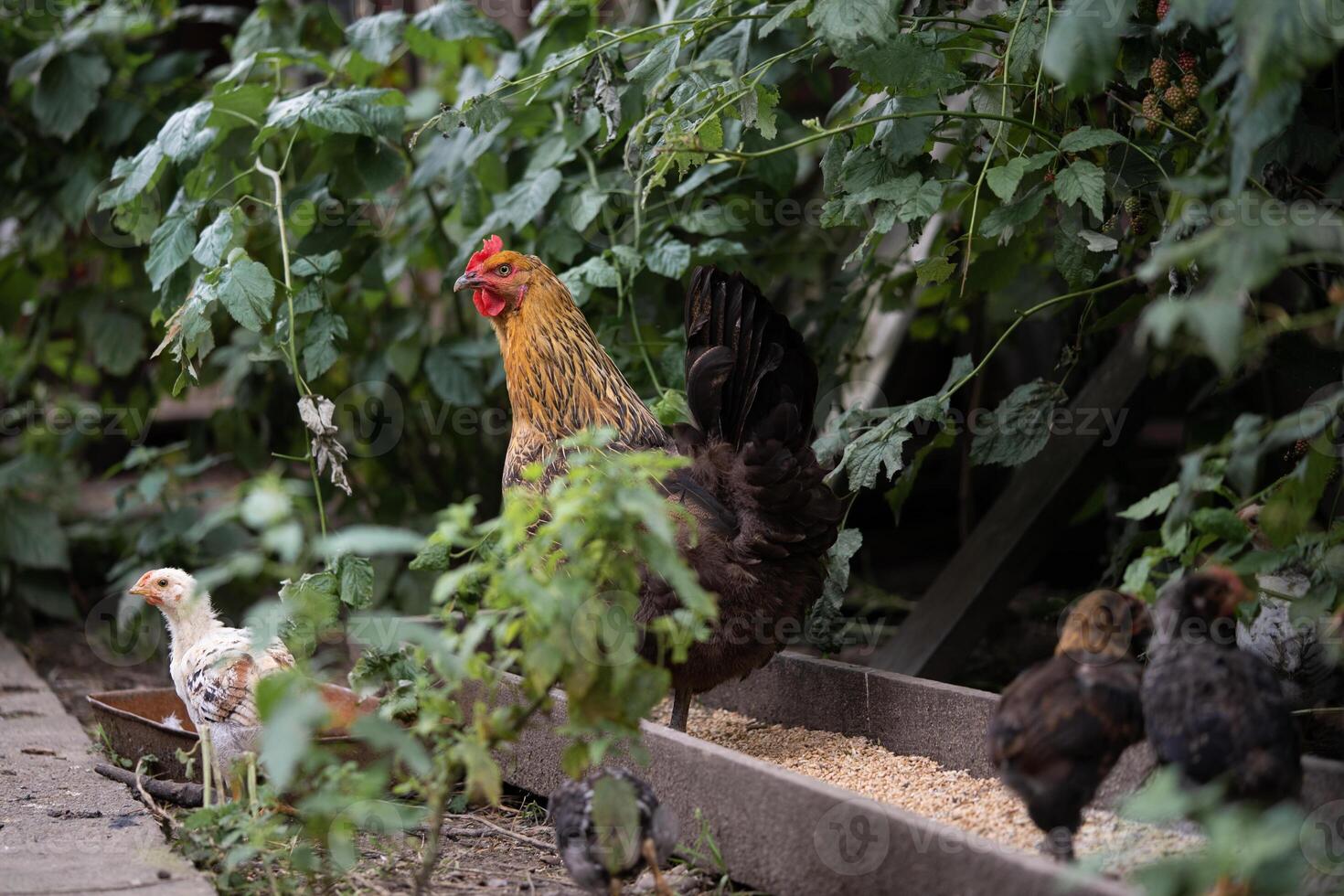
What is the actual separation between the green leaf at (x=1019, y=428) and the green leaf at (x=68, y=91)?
324 cm

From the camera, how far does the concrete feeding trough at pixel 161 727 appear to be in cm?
277

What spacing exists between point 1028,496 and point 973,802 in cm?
152

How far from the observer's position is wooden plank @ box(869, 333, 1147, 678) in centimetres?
362

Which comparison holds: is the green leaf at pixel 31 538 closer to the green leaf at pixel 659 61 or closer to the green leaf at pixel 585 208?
the green leaf at pixel 585 208

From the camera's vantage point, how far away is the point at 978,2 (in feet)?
10.6

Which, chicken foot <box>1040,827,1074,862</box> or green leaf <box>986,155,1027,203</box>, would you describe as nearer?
chicken foot <box>1040,827,1074,862</box>

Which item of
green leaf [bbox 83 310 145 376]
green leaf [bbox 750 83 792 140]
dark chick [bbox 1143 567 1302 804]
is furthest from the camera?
green leaf [bbox 83 310 145 376]

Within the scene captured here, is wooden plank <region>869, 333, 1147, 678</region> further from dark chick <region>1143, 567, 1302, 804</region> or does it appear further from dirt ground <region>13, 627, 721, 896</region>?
dark chick <region>1143, 567, 1302, 804</region>

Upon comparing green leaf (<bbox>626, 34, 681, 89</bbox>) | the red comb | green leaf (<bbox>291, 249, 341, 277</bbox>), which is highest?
green leaf (<bbox>626, 34, 681, 89</bbox>)

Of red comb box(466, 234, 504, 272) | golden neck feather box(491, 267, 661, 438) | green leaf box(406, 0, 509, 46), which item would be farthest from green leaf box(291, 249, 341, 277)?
green leaf box(406, 0, 509, 46)

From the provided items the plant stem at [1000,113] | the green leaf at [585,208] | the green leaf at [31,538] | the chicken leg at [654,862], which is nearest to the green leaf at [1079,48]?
the plant stem at [1000,113]

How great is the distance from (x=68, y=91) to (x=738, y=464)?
120 inches

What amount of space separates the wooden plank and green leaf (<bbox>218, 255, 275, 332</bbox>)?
1.94m

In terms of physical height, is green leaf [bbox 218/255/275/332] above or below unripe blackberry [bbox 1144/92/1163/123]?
below
